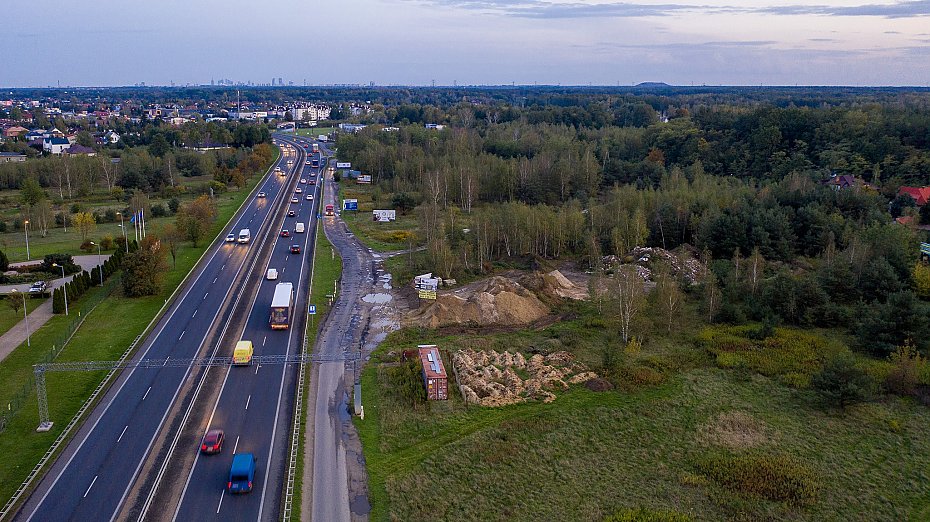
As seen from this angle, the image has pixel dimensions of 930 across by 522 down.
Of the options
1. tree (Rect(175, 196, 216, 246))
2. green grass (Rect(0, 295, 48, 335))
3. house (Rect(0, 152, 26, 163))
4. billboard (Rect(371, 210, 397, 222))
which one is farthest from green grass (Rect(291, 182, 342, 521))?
house (Rect(0, 152, 26, 163))

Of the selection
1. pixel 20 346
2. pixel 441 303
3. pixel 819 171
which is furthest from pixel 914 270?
pixel 20 346

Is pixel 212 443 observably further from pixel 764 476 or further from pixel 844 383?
pixel 844 383

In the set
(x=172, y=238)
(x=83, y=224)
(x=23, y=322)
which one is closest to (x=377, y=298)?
(x=23, y=322)

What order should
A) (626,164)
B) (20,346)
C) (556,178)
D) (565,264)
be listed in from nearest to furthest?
(20,346), (565,264), (556,178), (626,164)

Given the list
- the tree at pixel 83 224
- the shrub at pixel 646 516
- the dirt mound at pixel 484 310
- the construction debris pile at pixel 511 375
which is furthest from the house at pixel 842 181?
the tree at pixel 83 224

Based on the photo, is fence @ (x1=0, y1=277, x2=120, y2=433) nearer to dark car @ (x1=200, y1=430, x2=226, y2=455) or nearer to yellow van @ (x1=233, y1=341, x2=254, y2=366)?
dark car @ (x1=200, y1=430, x2=226, y2=455)

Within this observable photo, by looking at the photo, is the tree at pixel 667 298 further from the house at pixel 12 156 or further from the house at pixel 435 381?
the house at pixel 12 156

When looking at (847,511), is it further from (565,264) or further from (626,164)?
(626,164)
